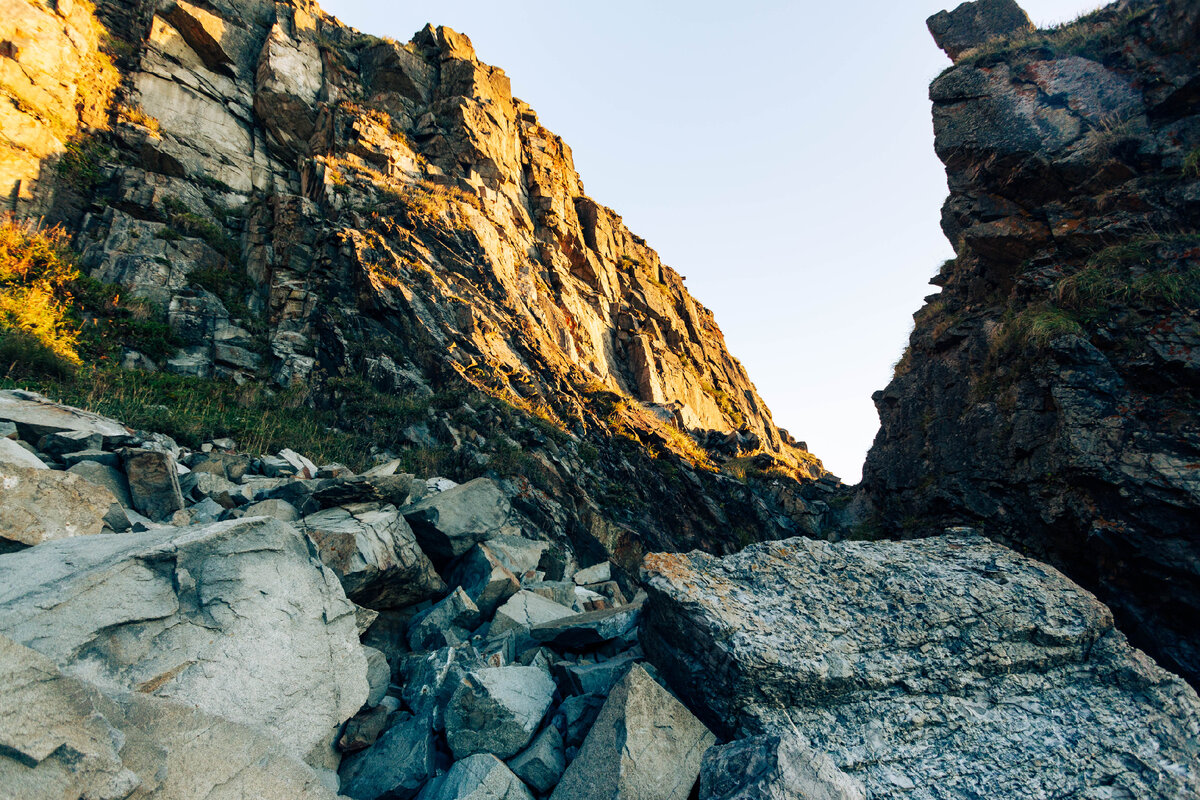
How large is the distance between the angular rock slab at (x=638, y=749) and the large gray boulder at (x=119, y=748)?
1213 millimetres

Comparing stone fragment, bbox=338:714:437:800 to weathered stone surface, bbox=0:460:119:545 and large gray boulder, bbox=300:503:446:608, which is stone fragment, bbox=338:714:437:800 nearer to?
large gray boulder, bbox=300:503:446:608

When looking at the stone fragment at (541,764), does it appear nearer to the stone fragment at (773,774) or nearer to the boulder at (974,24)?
the stone fragment at (773,774)

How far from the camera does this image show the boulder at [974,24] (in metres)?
9.12

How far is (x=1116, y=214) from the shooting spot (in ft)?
20.4

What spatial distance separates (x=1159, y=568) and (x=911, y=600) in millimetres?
2833

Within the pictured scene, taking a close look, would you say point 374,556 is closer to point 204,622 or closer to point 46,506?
point 204,622

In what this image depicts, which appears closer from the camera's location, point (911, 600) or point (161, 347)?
point (911, 600)

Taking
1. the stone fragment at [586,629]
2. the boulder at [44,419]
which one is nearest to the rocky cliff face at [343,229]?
the boulder at [44,419]

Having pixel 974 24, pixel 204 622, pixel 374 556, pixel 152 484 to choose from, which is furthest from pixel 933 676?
pixel 974 24

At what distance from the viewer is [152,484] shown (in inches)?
178

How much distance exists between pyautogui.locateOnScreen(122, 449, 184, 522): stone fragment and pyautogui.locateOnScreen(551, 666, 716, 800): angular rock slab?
4.13 m

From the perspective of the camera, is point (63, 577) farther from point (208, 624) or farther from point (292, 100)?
point (292, 100)

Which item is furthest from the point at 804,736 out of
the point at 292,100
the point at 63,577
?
the point at 292,100

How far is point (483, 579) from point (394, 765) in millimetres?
1781
